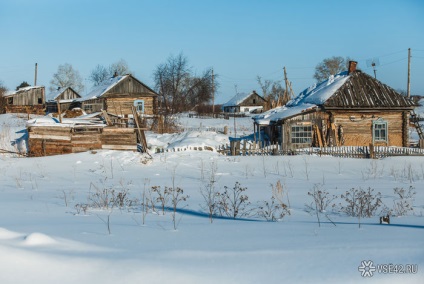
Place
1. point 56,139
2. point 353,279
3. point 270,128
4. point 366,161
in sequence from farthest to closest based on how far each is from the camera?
point 270,128
point 56,139
point 366,161
point 353,279

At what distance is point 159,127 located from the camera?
34438 millimetres

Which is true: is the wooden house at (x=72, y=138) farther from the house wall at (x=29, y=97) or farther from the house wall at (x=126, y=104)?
the house wall at (x=29, y=97)

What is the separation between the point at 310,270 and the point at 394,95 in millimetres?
23377

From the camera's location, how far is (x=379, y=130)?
24.1 m

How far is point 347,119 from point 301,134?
2710 mm

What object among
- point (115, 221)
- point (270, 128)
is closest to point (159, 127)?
point (270, 128)

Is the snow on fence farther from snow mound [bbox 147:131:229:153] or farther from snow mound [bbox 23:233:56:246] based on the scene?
snow mound [bbox 23:233:56:246]

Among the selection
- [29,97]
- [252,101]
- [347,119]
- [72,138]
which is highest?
[252,101]

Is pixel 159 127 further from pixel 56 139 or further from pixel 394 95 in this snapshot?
pixel 394 95

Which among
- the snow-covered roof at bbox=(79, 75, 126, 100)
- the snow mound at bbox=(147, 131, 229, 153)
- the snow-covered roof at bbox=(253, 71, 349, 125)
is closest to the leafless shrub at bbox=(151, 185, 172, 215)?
the snow mound at bbox=(147, 131, 229, 153)

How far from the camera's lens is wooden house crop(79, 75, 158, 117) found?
41719 mm

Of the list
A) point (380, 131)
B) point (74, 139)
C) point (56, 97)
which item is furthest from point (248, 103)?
point (74, 139)

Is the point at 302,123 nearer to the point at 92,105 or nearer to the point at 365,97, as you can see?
the point at 365,97

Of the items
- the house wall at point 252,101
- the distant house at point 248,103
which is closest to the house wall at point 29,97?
the distant house at point 248,103
